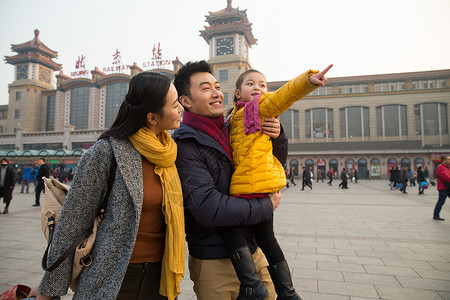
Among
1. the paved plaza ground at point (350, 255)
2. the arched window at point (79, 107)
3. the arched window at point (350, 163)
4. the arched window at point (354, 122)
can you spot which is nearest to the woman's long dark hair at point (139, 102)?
the paved plaza ground at point (350, 255)

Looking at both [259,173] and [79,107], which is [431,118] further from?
[79,107]

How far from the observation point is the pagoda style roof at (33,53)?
53.9 metres

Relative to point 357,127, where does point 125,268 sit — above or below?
below

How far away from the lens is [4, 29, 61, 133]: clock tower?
51031mm

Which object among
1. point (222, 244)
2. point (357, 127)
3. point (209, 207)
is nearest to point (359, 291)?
point (222, 244)

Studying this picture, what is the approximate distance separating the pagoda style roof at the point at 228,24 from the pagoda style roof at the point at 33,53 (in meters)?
34.8

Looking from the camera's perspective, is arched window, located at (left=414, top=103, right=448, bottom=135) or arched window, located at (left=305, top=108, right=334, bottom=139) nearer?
arched window, located at (left=414, top=103, right=448, bottom=135)

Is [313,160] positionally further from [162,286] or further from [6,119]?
[6,119]

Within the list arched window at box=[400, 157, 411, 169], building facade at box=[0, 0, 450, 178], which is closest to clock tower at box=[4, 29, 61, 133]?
building facade at box=[0, 0, 450, 178]

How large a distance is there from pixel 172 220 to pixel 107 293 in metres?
0.46

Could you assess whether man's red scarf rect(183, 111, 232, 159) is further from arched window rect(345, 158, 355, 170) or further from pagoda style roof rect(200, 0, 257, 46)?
pagoda style roof rect(200, 0, 257, 46)

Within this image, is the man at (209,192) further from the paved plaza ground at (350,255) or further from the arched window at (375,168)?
the arched window at (375,168)

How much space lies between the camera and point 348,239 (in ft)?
17.9

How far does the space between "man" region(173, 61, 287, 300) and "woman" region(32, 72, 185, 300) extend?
0.10 m
